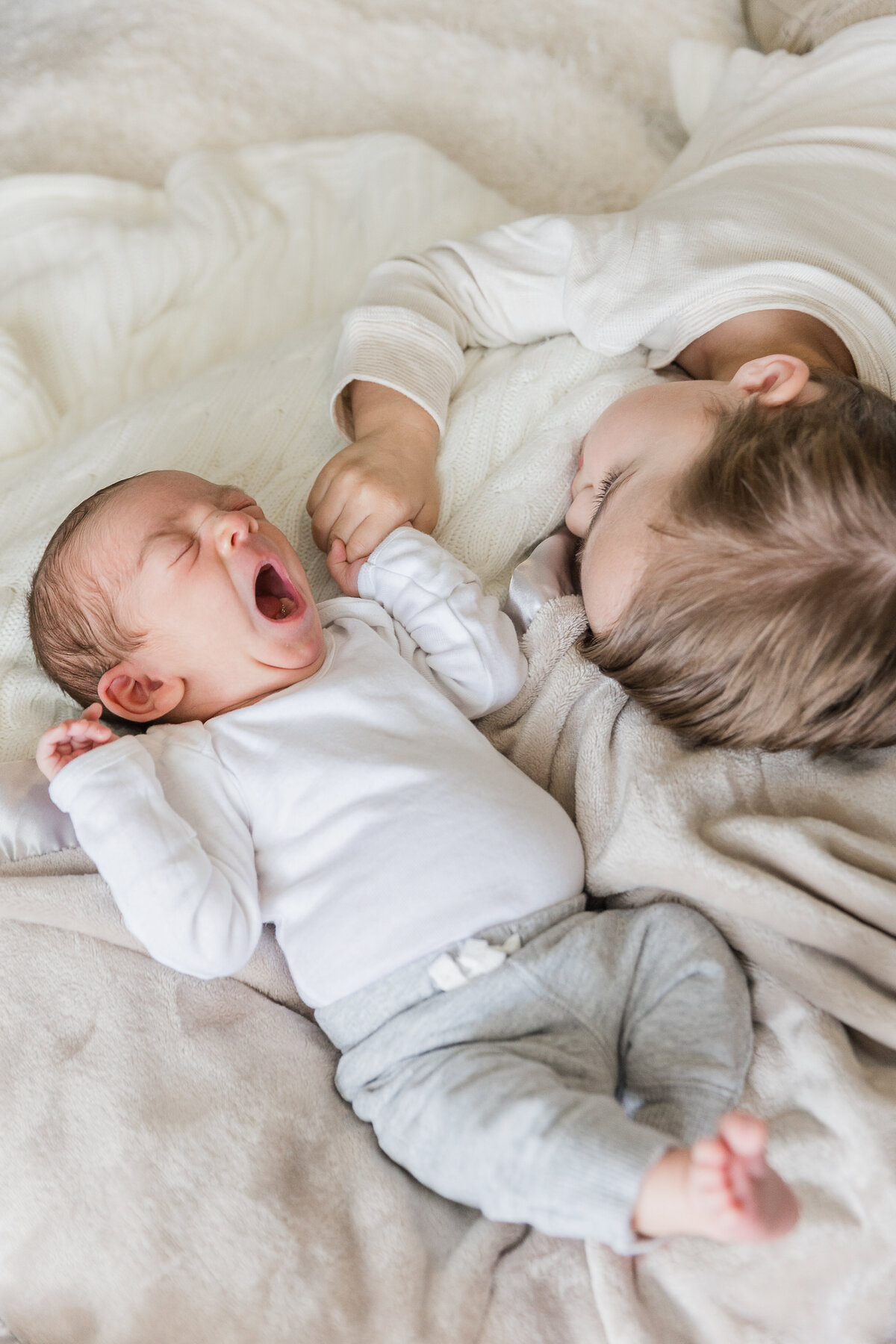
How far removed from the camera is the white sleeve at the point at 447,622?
105 cm

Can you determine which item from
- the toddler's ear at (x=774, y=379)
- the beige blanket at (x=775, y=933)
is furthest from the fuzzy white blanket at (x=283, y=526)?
the toddler's ear at (x=774, y=379)

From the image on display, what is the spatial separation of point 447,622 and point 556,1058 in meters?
0.44

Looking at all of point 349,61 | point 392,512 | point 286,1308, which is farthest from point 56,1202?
point 349,61

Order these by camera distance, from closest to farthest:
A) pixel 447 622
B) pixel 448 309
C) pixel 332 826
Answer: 1. pixel 332 826
2. pixel 447 622
3. pixel 448 309

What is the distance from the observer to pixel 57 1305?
30.4 inches

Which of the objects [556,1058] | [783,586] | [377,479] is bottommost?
[556,1058]

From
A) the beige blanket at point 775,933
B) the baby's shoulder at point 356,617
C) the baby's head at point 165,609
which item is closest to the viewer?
the beige blanket at point 775,933

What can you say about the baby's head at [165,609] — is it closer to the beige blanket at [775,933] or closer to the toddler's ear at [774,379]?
the beige blanket at [775,933]

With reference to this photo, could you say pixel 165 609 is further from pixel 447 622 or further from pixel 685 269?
pixel 685 269

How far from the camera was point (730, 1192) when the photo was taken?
0.65 meters

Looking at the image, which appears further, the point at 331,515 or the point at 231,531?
the point at 331,515

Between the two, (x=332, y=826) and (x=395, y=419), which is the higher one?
(x=395, y=419)

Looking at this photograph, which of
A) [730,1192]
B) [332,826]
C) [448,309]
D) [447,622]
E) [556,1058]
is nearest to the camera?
[730,1192]

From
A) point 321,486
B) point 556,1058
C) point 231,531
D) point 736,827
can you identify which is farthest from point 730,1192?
point 321,486
